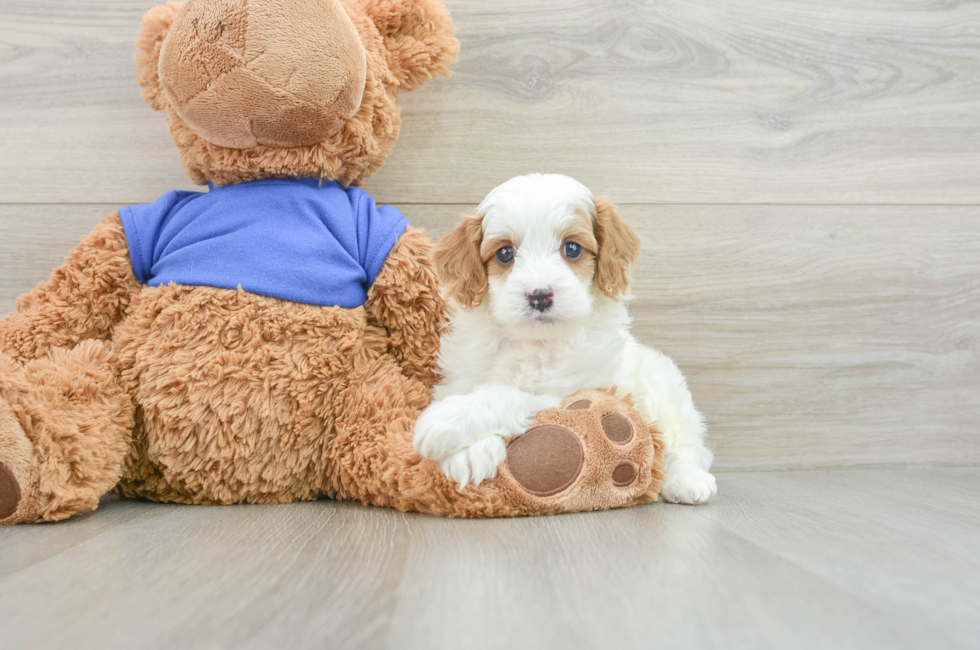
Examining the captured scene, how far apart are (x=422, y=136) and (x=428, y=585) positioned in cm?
99

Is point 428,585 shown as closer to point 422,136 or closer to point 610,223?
point 610,223

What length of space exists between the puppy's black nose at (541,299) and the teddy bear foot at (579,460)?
14cm

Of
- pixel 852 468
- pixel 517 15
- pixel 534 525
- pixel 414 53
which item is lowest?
pixel 852 468

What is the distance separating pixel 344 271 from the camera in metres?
1.13

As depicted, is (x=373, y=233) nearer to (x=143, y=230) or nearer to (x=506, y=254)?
(x=506, y=254)

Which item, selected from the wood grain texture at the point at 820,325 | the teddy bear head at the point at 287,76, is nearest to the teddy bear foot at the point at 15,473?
the teddy bear head at the point at 287,76

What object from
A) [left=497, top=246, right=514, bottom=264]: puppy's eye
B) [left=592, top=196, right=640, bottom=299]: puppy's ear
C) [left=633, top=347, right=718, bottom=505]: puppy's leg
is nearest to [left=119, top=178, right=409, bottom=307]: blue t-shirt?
[left=497, top=246, right=514, bottom=264]: puppy's eye

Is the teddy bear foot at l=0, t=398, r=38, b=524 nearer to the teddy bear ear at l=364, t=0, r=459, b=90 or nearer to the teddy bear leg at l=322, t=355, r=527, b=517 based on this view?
the teddy bear leg at l=322, t=355, r=527, b=517

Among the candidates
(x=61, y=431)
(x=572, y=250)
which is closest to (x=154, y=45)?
(x=61, y=431)

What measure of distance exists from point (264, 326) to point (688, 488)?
2.34 ft

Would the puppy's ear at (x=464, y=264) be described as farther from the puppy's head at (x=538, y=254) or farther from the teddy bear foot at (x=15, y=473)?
the teddy bear foot at (x=15, y=473)

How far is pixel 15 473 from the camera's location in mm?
918

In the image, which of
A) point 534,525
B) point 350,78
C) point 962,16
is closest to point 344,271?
point 350,78

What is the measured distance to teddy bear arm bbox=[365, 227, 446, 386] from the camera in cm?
116
